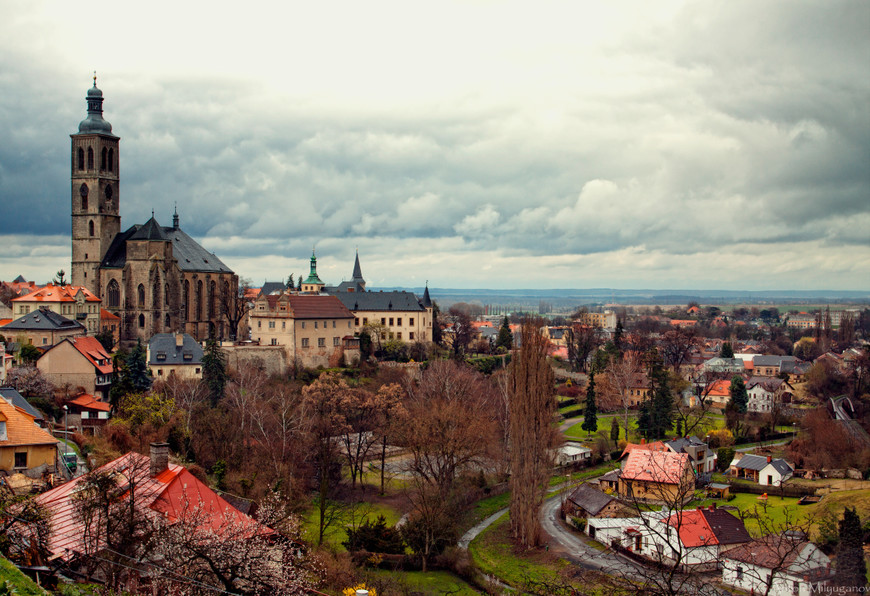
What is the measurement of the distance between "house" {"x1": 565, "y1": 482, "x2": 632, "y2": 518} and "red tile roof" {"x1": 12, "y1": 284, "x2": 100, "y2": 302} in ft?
162

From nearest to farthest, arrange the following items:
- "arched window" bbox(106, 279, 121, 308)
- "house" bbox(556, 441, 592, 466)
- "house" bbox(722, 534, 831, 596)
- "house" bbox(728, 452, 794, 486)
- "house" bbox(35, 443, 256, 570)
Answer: "house" bbox(35, 443, 256, 570) < "house" bbox(722, 534, 831, 596) < "house" bbox(728, 452, 794, 486) < "house" bbox(556, 441, 592, 466) < "arched window" bbox(106, 279, 121, 308)

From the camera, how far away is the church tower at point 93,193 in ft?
258

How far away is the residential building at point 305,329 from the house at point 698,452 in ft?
97.8

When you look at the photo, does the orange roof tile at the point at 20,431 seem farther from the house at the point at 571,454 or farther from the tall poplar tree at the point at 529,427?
the house at the point at 571,454

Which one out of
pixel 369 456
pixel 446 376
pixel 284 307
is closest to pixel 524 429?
pixel 369 456

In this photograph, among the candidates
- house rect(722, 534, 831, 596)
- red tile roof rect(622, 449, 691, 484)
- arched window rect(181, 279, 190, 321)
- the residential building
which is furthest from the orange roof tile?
arched window rect(181, 279, 190, 321)

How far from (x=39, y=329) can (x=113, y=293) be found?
15355mm

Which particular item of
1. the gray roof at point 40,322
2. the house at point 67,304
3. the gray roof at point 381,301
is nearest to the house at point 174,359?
the gray roof at point 40,322

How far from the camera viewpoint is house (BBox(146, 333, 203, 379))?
61.6 m

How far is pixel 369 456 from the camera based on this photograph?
5472 centimetres

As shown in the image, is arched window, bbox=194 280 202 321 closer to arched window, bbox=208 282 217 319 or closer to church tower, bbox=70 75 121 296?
arched window, bbox=208 282 217 319

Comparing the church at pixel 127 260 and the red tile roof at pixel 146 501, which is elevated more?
the church at pixel 127 260

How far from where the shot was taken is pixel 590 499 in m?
45.0

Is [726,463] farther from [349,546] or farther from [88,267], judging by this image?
[88,267]
